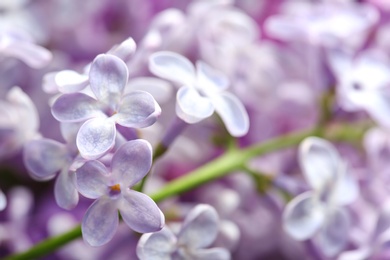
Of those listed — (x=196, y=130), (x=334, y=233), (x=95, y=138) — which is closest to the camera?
(x=95, y=138)

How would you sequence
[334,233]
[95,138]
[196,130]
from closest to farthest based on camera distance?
[95,138] < [334,233] < [196,130]

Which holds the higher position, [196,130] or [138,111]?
[138,111]

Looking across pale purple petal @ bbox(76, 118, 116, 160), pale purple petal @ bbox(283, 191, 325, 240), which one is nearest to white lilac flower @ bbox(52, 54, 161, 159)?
pale purple petal @ bbox(76, 118, 116, 160)

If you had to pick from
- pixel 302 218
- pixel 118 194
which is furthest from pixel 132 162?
pixel 302 218

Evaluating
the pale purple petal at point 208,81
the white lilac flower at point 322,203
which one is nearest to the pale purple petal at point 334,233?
the white lilac flower at point 322,203

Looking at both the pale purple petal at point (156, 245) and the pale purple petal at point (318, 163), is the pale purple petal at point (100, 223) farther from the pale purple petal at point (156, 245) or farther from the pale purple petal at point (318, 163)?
the pale purple petal at point (318, 163)

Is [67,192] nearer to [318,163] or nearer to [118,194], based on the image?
[118,194]

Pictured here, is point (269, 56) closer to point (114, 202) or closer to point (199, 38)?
point (199, 38)

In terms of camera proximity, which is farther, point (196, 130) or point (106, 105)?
point (196, 130)
